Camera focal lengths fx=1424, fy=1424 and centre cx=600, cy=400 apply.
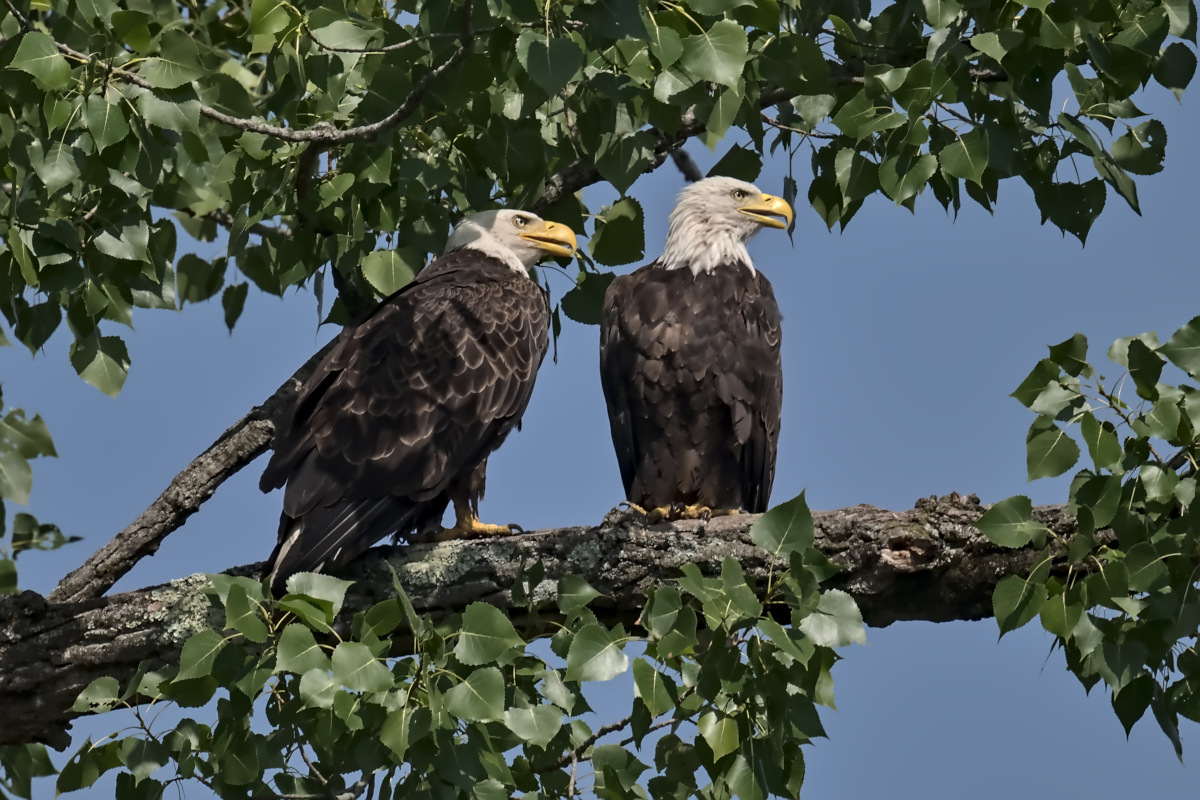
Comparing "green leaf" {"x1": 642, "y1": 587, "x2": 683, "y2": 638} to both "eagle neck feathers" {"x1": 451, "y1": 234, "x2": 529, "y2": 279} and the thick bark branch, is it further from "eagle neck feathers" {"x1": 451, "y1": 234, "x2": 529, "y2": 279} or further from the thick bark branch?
"eagle neck feathers" {"x1": 451, "y1": 234, "x2": 529, "y2": 279}

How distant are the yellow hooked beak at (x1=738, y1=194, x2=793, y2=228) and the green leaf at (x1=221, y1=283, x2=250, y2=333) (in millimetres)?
2217

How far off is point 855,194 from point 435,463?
5.99 feet

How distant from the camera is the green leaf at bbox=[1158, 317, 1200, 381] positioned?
3082 mm

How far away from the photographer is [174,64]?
3270 mm

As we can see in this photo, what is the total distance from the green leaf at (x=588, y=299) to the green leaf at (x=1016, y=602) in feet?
7.43

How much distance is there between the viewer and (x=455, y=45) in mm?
3588

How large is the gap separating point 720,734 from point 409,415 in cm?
200

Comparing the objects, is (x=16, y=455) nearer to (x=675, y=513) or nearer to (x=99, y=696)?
(x=99, y=696)

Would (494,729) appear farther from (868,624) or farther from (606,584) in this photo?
(868,624)

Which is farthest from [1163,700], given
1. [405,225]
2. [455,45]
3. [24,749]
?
[24,749]

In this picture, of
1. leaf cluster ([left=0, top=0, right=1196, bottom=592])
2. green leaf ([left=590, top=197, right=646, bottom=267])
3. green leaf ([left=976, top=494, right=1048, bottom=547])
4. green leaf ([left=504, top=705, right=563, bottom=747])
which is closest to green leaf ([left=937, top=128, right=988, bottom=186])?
leaf cluster ([left=0, top=0, right=1196, bottom=592])

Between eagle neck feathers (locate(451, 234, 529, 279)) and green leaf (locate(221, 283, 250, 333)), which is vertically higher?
eagle neck feathers (locate(451, 234, 529, 279))

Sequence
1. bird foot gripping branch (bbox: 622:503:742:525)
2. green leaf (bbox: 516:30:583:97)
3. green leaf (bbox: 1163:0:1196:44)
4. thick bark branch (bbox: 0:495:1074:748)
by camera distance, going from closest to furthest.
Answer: green leaf (bbox: 516:30:583:97) < green leaf (bbox: 1163:0:1196:44) < thick bark branch (bbox: 0:495:1074:748) < bird foot gripping branch (bbox: 622:503:742:525)

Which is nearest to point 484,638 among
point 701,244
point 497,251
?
point 497,251
